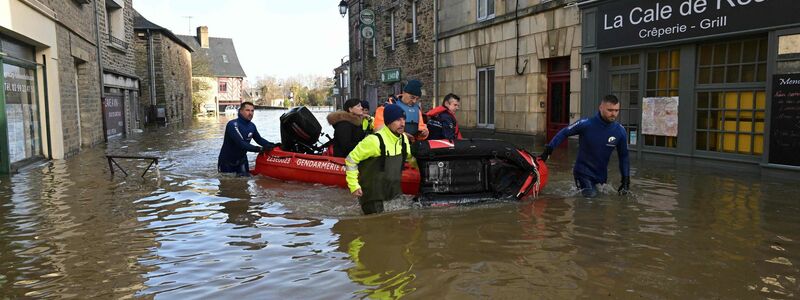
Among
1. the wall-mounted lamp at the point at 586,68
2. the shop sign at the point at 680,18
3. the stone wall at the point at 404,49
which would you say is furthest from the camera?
the stone wall at the point at 404,49

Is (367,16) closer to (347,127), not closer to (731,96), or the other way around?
(731,96)

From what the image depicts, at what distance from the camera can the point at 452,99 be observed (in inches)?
316

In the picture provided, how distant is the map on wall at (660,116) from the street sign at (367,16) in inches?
611

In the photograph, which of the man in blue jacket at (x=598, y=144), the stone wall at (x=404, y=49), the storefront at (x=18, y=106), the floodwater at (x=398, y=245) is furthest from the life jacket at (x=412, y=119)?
the stone wall at (x=404, y=49)

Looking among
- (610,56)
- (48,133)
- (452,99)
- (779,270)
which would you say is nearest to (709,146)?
(610,56)

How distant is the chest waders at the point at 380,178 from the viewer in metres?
5.70

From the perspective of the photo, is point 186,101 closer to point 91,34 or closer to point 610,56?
point 91,34

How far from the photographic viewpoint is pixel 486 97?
55.5 feet

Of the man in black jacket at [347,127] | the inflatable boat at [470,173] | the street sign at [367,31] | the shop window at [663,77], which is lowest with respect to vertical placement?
the inflatable boat at [470,173]

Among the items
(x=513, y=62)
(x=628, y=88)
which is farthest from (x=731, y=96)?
(x=513, y=62)

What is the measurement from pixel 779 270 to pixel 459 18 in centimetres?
1443

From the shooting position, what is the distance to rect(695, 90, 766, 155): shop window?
941 cm

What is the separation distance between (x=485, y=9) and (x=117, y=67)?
1269cm

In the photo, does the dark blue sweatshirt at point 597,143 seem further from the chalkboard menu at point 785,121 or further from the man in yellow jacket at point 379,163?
Answer: the chalkboard menu at point 785,121
